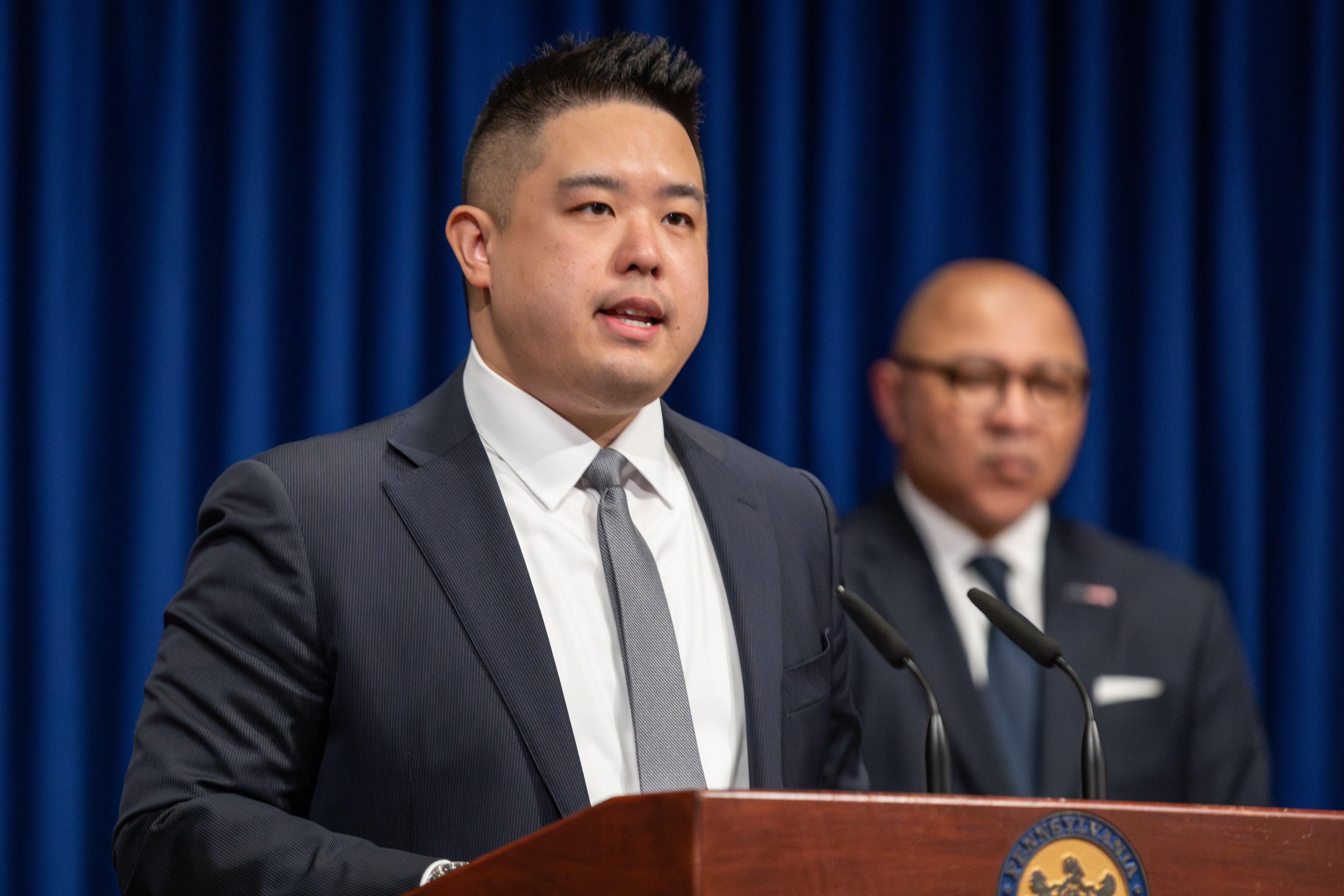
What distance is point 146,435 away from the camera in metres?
2.38

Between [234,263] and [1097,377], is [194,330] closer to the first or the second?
[234,263]

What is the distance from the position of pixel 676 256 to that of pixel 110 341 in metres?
1.29

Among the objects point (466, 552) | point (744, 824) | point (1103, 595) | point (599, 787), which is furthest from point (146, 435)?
point (744, 824)

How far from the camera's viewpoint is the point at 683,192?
159 centimetres

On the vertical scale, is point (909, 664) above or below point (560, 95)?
below

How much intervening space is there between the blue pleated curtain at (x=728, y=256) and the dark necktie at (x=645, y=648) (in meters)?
1.06

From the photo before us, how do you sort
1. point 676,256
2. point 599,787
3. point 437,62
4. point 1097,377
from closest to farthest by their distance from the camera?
1. point 599,787
2. point 676,256
3. point 437,62
4. point 1097,377

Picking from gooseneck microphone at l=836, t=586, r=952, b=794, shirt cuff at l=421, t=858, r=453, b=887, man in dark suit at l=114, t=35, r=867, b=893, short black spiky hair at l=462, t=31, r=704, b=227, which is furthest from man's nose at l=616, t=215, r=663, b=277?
shirt cuff at l=421, t=858, r=453, b=887

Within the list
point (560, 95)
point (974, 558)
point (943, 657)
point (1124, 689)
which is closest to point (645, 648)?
point (560, 95)

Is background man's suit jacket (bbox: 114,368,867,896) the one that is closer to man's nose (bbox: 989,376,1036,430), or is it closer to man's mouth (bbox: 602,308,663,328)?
man's mouth (bbox: 602,308,663,328)

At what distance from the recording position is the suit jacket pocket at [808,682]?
1.56 metres

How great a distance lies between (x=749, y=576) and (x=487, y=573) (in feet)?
1.08

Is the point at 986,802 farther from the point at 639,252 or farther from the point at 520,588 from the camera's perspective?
A: the point at 639,252

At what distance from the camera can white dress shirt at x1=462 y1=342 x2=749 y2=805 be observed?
1436mm
